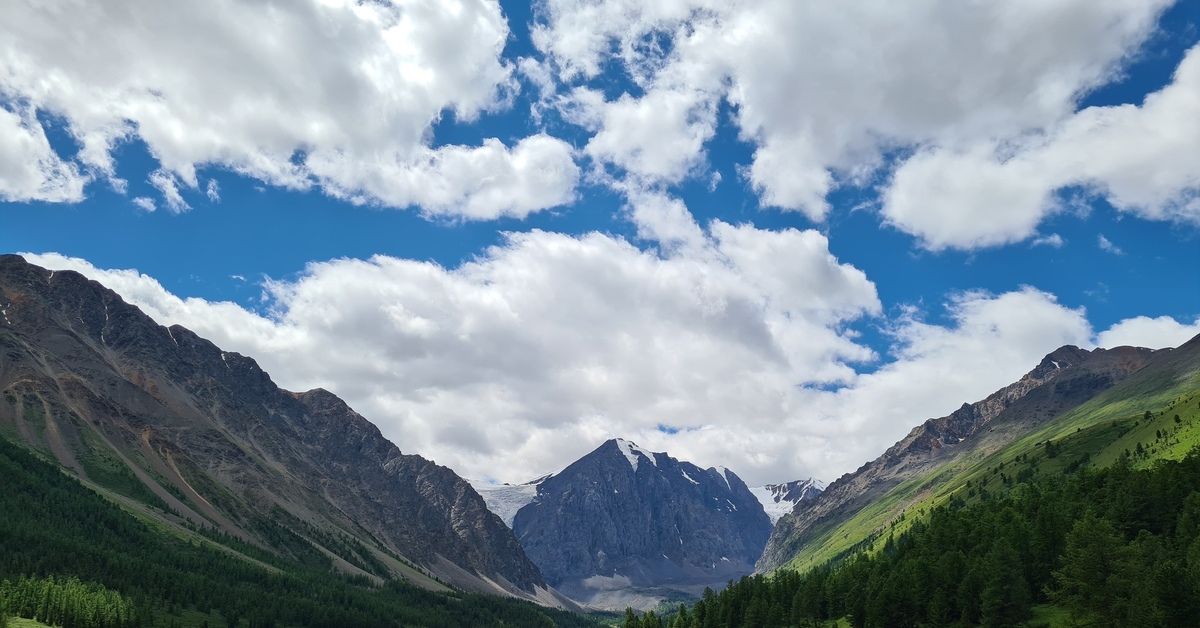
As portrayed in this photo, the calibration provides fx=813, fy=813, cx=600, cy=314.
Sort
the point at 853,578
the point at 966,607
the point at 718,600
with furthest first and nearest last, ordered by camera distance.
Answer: the point at 718,600 → the point at 853,578 → the point at 966,607

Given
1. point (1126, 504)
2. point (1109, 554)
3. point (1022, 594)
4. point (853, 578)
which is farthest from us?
point (853, 578)

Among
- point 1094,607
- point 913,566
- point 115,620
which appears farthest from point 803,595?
point 115,620

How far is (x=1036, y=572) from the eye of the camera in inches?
4397

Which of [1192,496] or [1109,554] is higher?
[1192,496]

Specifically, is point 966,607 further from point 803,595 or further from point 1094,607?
point 803,595

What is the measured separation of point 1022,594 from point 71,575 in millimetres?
205735

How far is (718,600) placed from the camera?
187m

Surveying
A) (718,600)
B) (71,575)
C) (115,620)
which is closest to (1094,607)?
(718,600)

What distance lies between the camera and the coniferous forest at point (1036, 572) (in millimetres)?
84750

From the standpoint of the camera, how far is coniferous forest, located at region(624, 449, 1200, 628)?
84.8 metres

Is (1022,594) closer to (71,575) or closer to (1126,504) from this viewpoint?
(1126,504)

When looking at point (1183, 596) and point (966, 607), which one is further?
point (966, 607)

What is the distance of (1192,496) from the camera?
354 feet

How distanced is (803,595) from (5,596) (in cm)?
15511
